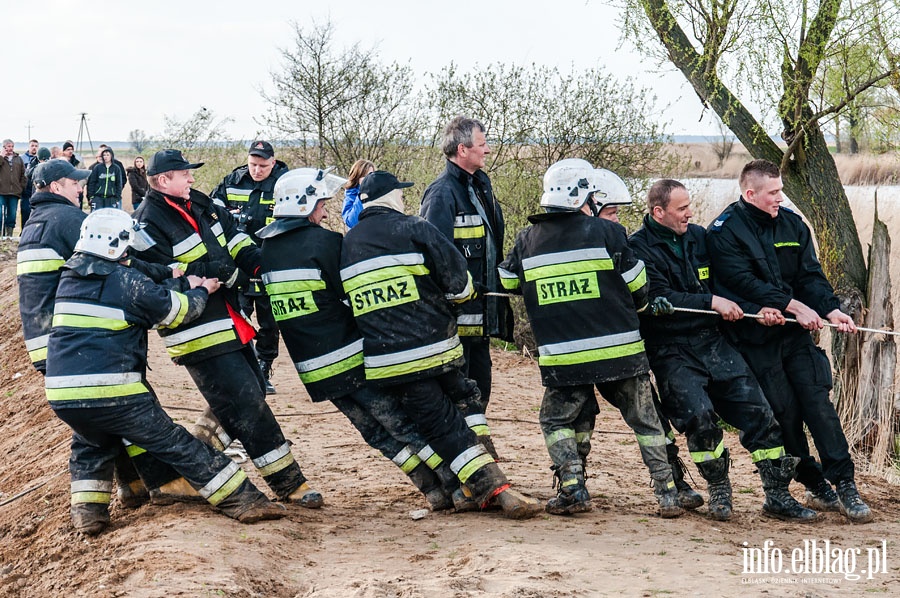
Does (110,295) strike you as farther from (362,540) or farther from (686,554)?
(686,554)

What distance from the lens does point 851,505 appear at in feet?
21.5

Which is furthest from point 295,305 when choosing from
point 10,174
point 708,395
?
point 10,174

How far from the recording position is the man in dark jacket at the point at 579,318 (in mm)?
6016

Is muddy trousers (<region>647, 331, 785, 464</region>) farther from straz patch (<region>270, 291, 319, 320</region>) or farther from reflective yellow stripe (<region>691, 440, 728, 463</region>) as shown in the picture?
straz patch (<region>270, 291, 319, 320</region>)

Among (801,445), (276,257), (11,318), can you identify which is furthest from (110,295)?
(11,318)

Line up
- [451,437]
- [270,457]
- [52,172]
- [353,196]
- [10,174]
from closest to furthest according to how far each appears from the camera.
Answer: [451,437], [270,457], [52,172], [353,196], [10,174]

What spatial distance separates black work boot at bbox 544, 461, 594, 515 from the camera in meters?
6.18

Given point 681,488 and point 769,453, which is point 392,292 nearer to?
point 681,488

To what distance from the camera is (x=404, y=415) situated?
20.6 ft

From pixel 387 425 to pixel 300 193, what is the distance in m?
1.56

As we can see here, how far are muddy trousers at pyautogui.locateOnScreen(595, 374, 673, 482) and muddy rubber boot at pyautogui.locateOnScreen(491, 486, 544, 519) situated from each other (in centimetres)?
79

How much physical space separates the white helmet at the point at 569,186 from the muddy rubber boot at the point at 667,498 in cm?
182

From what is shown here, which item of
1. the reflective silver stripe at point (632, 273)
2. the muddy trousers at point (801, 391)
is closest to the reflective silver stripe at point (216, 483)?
the reflective silver stripe at point (632, 273)

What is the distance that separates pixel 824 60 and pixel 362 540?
23.6 ft
